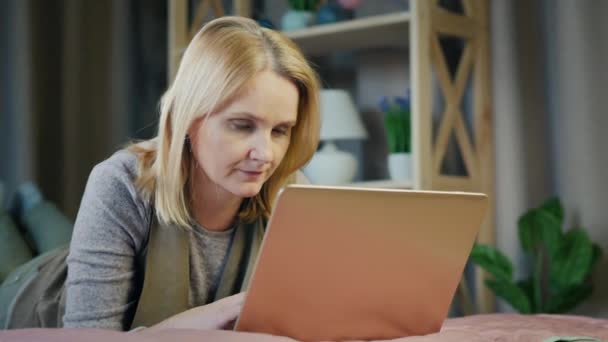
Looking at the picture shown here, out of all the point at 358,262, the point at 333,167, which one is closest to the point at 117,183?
the point at 358,262

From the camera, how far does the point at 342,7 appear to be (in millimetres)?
2496

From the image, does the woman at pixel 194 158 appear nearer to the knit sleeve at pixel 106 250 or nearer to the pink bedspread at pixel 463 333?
the knit sleeve at pixel 106 250

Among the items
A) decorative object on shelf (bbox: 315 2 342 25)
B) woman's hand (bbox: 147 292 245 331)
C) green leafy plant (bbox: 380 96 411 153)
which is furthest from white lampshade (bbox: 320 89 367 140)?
woman's hand (bbox: 147 292 245 331)

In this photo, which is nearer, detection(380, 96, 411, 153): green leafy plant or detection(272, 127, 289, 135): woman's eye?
detection(272, 127, 289, 135): woman's eye

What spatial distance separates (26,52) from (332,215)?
6.82 feet

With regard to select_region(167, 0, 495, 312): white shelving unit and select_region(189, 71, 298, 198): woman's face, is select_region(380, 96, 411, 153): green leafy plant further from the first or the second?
select_region(189, 71, 298, 198): woman's face

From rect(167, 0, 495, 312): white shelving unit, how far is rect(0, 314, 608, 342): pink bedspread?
996 mm

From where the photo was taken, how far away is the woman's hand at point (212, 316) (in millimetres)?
1051

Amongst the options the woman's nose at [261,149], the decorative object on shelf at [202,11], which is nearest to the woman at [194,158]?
the woman's nose at [261,149]

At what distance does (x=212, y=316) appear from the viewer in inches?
42.2

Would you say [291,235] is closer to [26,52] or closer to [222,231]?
[222,231]

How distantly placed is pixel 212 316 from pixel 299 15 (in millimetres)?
1601

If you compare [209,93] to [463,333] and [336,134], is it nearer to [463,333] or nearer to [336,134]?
[463,333]

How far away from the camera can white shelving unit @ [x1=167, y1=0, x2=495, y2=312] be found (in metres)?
2.19
